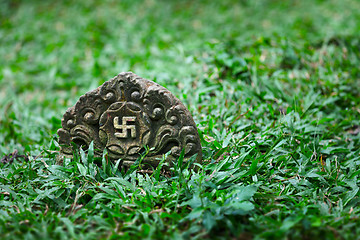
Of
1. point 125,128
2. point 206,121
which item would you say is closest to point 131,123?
point 125,128

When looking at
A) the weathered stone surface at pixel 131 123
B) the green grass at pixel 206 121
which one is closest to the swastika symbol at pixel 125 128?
the weathered stone surface at pixel 131 123

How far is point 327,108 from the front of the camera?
10.5 feet

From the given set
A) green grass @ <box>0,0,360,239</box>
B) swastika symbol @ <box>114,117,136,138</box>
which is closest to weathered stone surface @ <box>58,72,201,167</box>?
swastika symbol @ <box>114,117,136,138</box>

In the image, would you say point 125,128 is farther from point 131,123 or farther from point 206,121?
point 206,121

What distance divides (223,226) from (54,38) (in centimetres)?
506

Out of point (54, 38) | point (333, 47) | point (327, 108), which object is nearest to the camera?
point (327, 108)

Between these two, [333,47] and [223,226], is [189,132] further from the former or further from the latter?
[333,47]

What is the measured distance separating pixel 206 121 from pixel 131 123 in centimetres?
81

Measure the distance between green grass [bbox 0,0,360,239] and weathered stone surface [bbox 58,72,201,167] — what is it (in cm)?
14

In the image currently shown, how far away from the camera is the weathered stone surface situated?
218cm

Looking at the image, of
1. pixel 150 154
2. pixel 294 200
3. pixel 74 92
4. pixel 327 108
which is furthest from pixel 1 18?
pixel 294 200

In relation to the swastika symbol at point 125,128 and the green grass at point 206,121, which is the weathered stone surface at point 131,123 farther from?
the green grass at point 206,121

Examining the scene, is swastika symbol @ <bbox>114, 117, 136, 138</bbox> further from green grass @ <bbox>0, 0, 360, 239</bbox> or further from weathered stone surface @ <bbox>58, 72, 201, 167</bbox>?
green grass @ <bbox>0, 0, 360, 239</bbox>

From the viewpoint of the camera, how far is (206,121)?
2.84 m
